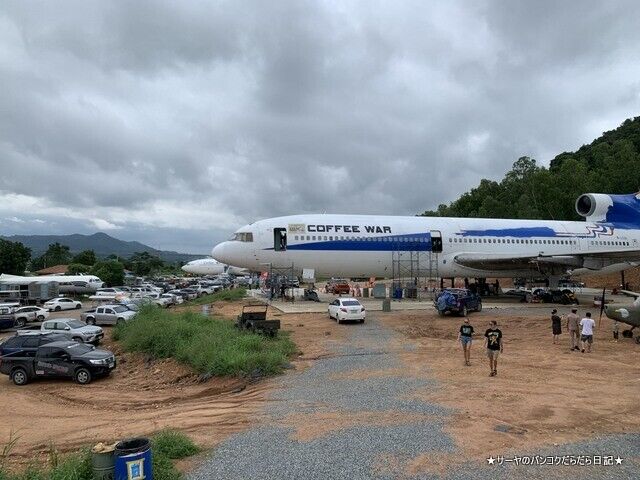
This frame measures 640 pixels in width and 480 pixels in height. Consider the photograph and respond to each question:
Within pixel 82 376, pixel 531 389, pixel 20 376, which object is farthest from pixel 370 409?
pixel 20 376

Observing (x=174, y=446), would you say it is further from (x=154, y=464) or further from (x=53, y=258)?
(x=53, y=258)

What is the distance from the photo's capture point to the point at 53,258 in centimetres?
14150

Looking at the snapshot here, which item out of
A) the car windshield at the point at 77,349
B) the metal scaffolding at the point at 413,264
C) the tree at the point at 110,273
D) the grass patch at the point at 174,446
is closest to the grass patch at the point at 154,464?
the grass patch at the point at 174,446

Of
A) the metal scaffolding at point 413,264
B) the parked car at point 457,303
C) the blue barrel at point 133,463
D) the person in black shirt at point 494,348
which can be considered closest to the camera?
the blue barrel at point 133,463

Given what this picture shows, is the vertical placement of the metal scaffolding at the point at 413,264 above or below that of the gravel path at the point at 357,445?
above

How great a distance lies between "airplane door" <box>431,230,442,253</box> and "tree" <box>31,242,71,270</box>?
13411 centimetres

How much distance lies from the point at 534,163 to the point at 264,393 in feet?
271

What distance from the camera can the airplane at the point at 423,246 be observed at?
32.9 m

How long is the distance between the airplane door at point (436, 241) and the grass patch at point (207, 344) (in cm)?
1707

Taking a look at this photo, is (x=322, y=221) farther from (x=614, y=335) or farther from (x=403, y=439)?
(x=403, y=439)

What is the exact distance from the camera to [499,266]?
3650cm

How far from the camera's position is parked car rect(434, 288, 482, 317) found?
27.8 m

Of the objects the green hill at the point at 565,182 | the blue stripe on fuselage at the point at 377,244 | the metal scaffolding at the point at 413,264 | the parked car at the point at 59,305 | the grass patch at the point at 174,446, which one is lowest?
the parked car at the point at 59,305

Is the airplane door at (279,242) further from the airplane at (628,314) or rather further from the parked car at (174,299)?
the parked car at (174,299)
